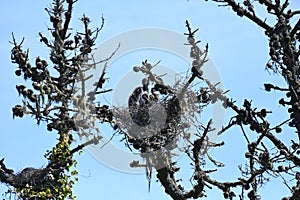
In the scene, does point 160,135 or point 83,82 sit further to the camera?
point 83,82

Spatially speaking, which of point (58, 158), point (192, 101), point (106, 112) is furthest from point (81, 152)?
point (192, 101)

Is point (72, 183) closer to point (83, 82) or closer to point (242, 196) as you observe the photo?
point (83, 82)

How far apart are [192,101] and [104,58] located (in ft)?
6.10

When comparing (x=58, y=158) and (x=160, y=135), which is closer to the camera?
(x=160, y=135)

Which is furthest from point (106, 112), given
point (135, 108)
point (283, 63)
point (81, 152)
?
point (283, 63)

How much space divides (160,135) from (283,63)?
2.21 m

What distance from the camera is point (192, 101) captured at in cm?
1320

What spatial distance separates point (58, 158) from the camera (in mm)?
15047

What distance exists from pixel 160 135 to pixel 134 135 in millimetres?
358

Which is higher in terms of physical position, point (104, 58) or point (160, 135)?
point (104, 58)

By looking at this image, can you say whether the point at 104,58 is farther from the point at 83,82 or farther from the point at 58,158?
the point at 58,158

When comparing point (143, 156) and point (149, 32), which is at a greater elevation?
point (149, 32)

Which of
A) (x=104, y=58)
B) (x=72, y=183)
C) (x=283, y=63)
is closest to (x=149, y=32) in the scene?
(x=104, y=58)

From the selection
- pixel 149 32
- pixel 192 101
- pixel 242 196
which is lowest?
pixel 242 196
